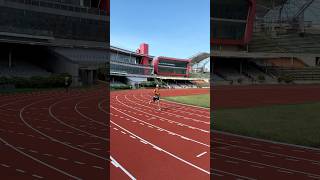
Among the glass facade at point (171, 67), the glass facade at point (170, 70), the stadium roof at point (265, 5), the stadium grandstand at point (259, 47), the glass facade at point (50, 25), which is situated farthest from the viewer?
the glass facade at point (171, 67)

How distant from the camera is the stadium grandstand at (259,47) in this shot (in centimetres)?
6469

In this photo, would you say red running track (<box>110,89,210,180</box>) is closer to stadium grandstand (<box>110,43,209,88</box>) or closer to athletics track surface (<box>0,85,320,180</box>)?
athletics track surface (<box>0,85,320,180</box>)

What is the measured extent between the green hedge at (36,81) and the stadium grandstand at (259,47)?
25219 mm

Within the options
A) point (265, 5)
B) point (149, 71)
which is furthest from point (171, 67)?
point (265, 5)

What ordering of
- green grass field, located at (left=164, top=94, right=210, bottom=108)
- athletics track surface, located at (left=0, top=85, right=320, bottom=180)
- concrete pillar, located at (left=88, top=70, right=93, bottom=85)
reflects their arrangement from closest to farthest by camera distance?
athletics track surface, located at (left=0, top=85, right=320, bottom=180), green grass field, located at (left=164, top=94, right=210, bottom=108), concrete pillar, located at (left=88, top=70, right=93, bottom=85)

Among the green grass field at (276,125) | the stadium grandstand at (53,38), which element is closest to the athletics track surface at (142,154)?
the green grass field at (276,125)

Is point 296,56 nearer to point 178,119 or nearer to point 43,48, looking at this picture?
point 43,48

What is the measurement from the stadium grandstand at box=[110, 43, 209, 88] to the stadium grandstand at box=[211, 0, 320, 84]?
9017mm

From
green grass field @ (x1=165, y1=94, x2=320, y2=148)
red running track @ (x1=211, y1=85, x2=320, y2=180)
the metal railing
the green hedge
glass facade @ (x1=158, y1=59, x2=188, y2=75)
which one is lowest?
red running track @ (x1=211, y1=85, x2=320, y2=180)

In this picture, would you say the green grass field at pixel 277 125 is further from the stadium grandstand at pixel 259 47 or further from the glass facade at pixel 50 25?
the glass facade at pixel 50 25

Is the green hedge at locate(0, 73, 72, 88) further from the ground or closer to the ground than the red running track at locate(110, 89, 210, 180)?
further from the ground

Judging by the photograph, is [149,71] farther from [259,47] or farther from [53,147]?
[53,147]

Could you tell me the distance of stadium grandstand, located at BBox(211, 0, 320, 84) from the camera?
2547 inches

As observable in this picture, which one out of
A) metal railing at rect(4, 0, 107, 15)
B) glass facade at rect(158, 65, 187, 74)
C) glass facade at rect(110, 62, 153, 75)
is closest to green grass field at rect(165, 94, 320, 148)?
glass facade at rect(110, 62, 153, 75)
